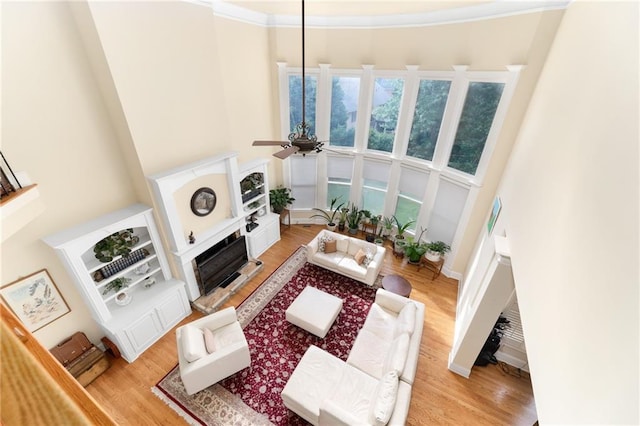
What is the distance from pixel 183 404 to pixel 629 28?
6170mm

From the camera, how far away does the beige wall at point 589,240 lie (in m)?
1.36

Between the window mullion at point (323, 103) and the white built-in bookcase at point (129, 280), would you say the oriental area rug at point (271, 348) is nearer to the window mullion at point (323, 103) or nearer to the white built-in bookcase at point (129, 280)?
the white built-in bookcase at point (129, 280)

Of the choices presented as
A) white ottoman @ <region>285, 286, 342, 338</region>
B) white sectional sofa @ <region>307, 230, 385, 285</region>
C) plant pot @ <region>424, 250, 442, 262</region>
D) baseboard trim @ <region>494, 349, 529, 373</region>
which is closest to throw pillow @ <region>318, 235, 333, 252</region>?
white sectional sofa @ <region>307, 230, 385, 285</region>

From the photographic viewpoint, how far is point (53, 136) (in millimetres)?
3551

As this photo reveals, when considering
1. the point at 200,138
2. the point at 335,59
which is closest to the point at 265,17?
the point at 335,59

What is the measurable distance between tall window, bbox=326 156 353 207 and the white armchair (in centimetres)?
484

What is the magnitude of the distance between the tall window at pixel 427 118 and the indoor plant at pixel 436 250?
83.0 inches

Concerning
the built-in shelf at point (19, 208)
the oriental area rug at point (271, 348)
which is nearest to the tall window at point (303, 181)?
the oriental area rug at point (271, 348)

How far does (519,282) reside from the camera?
2750 mm

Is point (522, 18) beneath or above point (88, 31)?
above

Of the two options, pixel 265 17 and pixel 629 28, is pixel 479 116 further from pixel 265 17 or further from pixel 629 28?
pixel 265 17

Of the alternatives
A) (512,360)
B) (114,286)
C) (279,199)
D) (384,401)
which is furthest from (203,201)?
(512,360)

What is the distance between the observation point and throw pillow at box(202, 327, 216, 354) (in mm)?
4109

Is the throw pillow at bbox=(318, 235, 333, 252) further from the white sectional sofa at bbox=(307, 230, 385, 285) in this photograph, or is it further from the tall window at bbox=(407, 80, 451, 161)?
the tall window at bbox=(407, 80, 451, 161)
